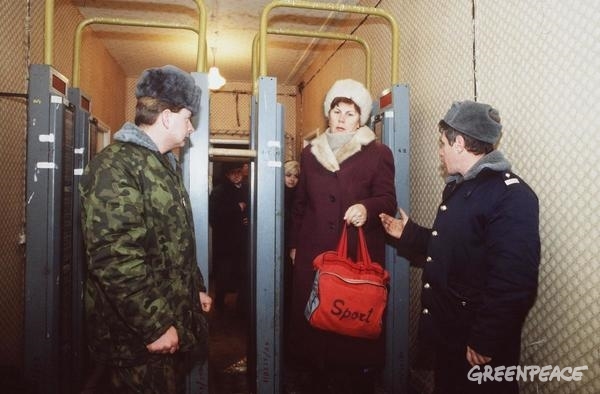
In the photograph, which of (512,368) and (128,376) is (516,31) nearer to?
(512,368)

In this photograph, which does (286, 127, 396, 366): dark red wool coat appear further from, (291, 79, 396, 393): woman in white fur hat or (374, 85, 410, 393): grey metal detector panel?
(374, 85, 410, 393): grey metal detector panel

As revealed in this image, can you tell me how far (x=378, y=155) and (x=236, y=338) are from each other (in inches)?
116

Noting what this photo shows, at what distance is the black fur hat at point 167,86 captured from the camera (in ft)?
5.80

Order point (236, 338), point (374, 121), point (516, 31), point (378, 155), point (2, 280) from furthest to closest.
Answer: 1. point (236, 338)
2. point (2, 280)
3. point (374, 121)
4. point (378, 155)
5. point (516, 31)

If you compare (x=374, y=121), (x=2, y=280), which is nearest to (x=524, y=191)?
(x=374, y=121)

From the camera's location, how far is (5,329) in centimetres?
339

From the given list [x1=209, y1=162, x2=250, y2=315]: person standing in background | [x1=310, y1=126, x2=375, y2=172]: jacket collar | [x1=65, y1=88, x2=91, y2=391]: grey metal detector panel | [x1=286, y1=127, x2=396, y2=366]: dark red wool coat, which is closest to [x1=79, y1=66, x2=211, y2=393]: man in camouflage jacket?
[x1=286, y1=127, x2=396, y2=366]: dark red wool coat

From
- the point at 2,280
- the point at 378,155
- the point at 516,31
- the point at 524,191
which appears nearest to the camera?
the point at 524,191

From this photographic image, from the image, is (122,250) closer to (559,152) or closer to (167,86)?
(167,86)

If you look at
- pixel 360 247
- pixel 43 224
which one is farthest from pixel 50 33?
pixel 360 247

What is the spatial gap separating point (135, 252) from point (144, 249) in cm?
9

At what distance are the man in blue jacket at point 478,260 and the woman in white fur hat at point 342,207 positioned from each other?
16.5 inches

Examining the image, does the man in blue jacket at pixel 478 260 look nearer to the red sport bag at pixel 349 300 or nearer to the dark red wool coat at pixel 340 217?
the red sport bag at pixel 349 300

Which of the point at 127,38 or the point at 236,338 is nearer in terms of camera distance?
the point at 236,338
